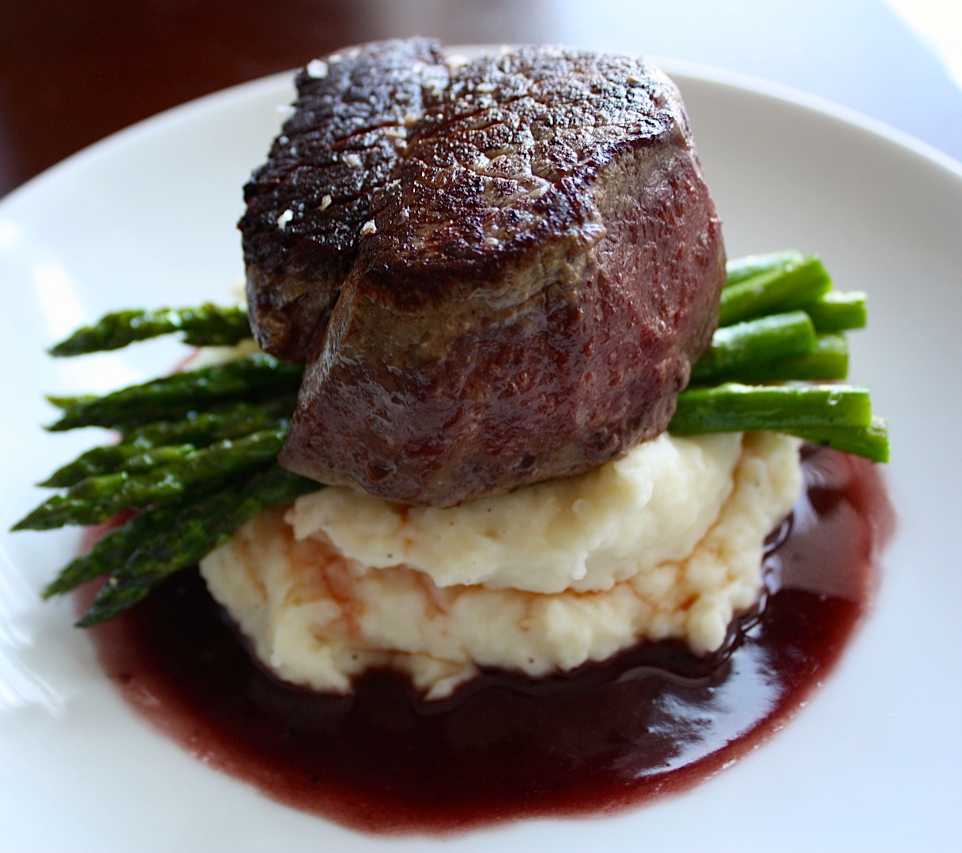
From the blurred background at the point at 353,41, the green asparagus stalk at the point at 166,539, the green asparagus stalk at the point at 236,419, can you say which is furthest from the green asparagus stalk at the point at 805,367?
the blurred background at the point at 353,41

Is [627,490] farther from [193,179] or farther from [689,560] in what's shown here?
[193,179]

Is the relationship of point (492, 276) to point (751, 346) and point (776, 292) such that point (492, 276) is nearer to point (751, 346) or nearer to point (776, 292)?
point (751, 346)

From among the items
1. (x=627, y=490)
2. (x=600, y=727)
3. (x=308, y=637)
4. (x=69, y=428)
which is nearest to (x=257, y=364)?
(x=69, y=428)

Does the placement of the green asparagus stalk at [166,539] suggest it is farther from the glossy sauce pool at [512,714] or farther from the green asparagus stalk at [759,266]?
the green asparagus stalk at [759,266]

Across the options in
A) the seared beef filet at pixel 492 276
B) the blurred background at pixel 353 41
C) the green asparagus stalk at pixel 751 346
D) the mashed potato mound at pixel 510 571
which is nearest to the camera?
the seared beef filet at pixel 492 276

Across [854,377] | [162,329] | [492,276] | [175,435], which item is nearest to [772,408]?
[854,377]

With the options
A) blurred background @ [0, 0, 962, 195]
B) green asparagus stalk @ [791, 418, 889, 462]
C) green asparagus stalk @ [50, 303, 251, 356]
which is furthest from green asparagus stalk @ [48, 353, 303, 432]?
blurred background @ [0, 0, 962, 195]
